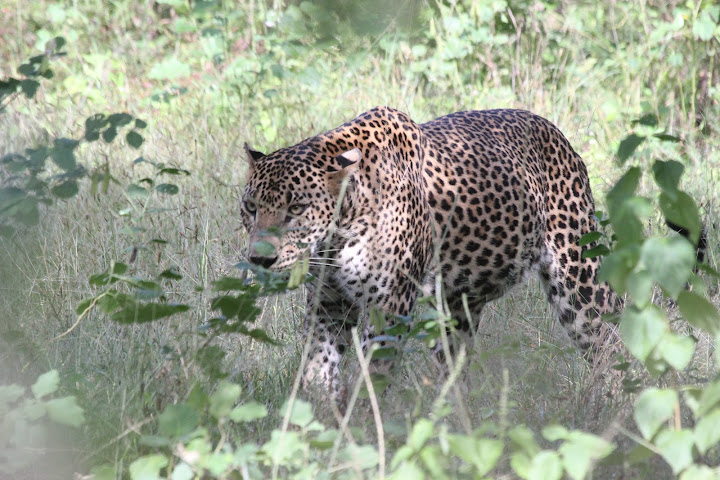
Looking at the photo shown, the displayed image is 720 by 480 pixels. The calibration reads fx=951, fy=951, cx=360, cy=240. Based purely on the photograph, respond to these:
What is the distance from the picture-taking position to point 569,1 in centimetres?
841

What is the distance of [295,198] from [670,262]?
2033 mm

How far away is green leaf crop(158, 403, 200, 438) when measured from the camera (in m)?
2.79

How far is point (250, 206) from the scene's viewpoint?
170 inches

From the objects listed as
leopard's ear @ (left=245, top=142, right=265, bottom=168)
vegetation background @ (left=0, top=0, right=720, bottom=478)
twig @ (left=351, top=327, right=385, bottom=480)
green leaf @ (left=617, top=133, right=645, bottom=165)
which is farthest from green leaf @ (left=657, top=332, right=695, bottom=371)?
leopard's ear @ (left=245, top=142, right=265, bottom=168)

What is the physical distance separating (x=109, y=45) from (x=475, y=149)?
6.34 m

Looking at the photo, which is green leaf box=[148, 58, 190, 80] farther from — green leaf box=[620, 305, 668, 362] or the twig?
green leaf box=[620, 305, 668, 362]

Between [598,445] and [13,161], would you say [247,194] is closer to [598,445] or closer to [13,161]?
[13,161]

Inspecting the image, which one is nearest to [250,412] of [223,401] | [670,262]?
[223,401]

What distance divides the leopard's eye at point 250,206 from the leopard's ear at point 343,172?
0.35 m

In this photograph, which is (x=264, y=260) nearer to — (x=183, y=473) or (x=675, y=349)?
(x=183, y=473)

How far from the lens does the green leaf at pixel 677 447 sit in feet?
8.12

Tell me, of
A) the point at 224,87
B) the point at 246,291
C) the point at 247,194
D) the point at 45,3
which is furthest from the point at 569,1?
the point at 45,3

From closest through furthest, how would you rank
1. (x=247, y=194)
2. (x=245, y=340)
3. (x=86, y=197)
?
(x=247, y=194) → (x=245, y=340) → (x=86, y=197)

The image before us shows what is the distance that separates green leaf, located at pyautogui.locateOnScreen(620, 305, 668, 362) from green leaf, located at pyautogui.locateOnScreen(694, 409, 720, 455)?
0.29 metres
